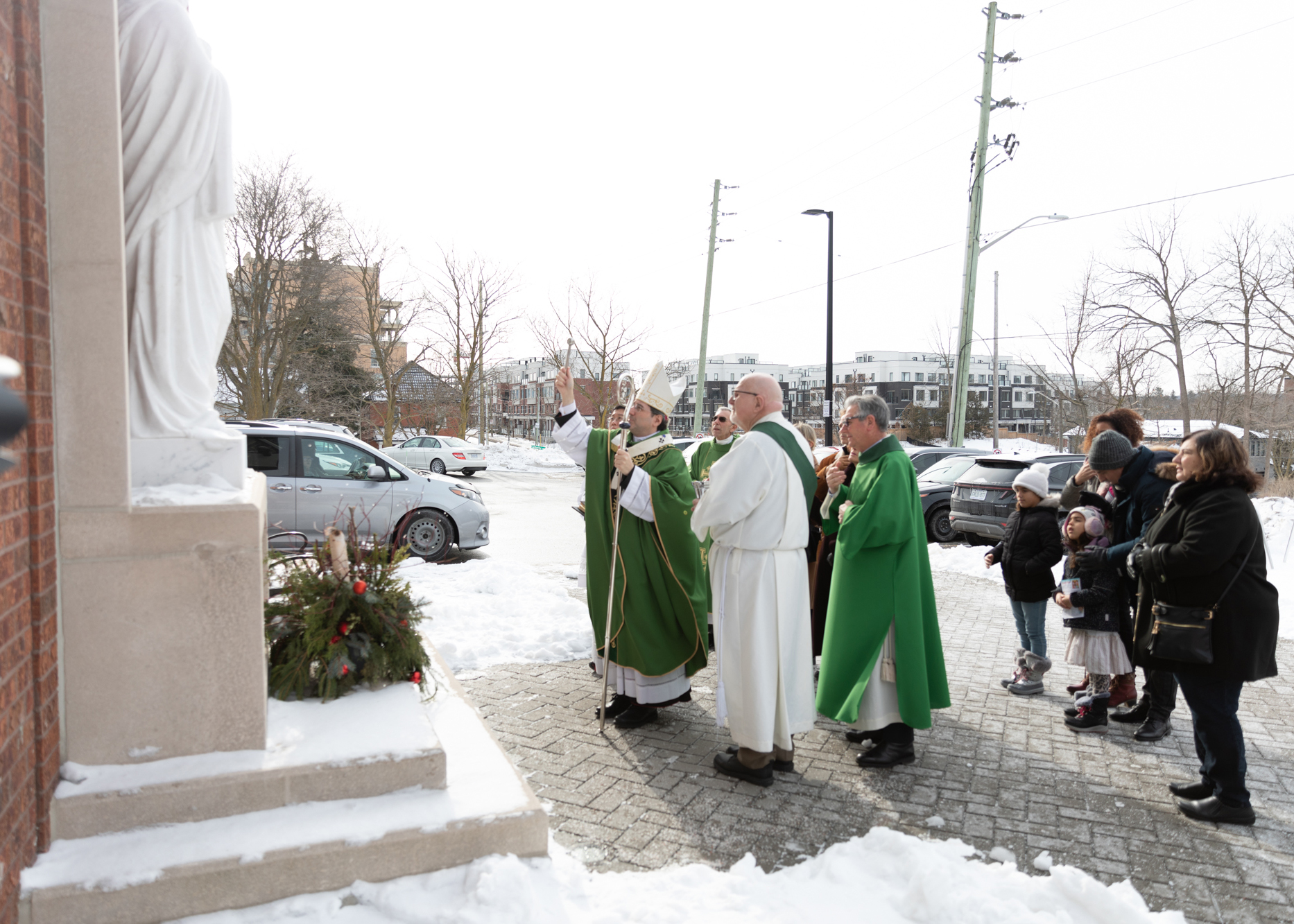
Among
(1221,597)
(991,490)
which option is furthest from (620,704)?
(991,490)

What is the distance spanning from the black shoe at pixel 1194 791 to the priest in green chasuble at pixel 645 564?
101 inches

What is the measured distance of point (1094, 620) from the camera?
206 inches

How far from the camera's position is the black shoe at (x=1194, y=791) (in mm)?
4043

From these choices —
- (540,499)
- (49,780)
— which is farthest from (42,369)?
(540,499)

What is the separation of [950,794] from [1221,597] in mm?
1587

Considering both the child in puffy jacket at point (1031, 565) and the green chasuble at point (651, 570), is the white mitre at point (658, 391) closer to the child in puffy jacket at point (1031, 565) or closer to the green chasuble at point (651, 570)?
the green chasuble at point (651, 570)

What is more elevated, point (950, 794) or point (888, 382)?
point (888, 382)

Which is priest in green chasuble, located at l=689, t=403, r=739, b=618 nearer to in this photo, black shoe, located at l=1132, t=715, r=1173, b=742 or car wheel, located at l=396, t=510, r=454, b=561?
black shoe, located at l=1132, t=715, r=1173, b=742

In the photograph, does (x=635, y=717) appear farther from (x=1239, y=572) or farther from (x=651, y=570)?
(x=1239, y=572)

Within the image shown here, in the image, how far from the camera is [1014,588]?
230 inches

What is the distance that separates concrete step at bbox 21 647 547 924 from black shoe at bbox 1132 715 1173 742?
12.5ft

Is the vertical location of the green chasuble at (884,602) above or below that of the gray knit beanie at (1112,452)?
below

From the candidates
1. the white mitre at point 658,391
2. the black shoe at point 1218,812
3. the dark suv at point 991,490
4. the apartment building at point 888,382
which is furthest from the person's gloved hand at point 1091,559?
the apartment building at point 888,382

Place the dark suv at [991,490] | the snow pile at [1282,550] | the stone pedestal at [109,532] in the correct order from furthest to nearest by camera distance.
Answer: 1. the dark suv at [991,490]
2. the snow pile at [1282,550]
3. the stone pedestal at [109,532]
